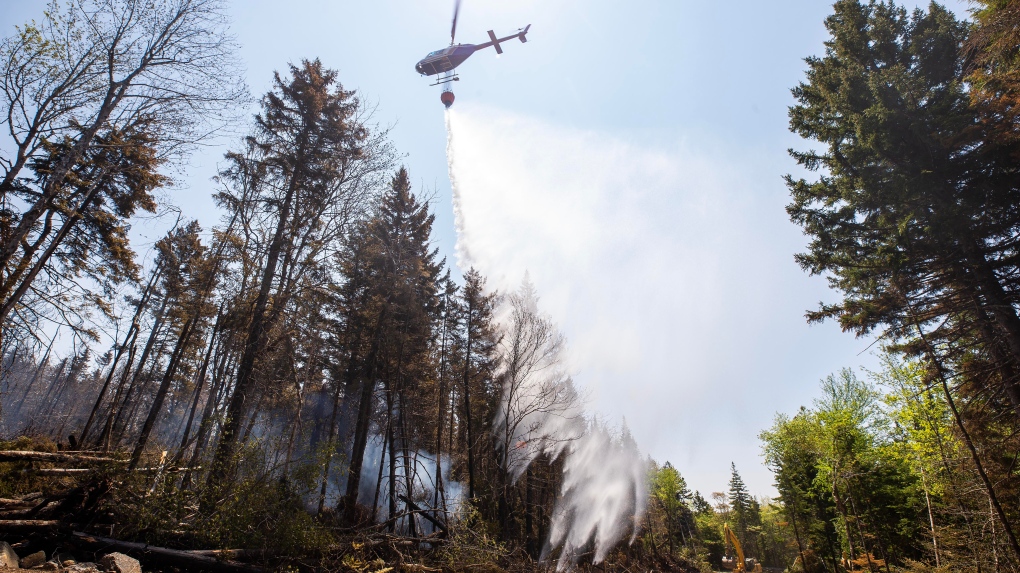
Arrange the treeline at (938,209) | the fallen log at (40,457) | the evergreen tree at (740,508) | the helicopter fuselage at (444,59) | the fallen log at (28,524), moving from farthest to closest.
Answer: the evergreen tree at (740,508)
the helicopter fuselage at (444,59)
the treeline at (938,209)
the fallen log at (40,457)
the fallen log at (28,524)

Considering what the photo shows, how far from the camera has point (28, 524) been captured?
19.2ft

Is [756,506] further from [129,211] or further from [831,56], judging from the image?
[129,211]

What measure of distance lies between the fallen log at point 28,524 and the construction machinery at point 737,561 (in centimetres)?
4009

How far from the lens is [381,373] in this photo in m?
16.6

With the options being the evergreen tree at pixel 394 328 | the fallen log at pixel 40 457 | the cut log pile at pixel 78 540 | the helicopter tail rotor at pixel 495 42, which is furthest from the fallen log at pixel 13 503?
the helicopter tail rotor at pixel 495 42

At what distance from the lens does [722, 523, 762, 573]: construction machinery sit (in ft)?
107

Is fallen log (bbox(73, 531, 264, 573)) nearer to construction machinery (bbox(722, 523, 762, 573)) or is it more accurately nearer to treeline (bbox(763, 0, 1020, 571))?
treeline (bbox(763, 0, 1020, 571))

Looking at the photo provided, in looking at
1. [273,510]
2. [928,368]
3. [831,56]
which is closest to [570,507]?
[928,368]

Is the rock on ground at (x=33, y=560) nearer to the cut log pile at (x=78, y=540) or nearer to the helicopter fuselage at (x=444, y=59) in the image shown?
the cut log pile at (x=78, y=540)

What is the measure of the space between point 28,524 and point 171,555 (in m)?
1.87

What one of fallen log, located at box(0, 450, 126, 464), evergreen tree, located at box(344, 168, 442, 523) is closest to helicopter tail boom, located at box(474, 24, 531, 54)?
evergreen tree, located at box(344, 168, 442, 523)

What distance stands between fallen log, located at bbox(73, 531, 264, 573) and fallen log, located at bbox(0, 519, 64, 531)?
31 centimetres

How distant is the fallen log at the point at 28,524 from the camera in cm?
566

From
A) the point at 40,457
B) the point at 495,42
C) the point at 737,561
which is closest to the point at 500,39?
the point at 495,42
